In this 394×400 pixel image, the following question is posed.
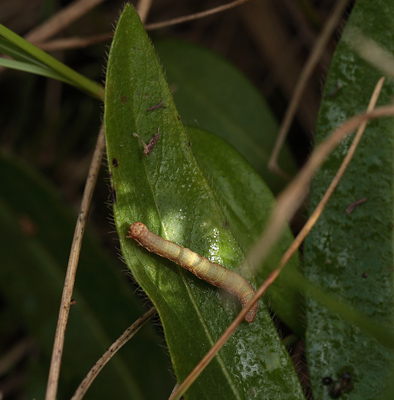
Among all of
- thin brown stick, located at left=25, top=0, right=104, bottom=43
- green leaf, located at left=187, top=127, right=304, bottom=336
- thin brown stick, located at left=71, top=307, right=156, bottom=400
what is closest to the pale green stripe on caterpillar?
green leaf, located at left=187, top=127, right=304, bottom=336

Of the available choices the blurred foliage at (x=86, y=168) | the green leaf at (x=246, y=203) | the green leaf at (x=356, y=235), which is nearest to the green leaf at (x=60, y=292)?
the blurred foliage at (x=86, y=168)

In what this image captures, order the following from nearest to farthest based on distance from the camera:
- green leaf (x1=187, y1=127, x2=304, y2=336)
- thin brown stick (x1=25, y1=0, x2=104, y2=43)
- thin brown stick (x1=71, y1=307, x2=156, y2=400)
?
1. thin brown stick (x1=71, y1=307, x2=156, y2=400)
2. green leaf (x1=187, y1=127, x2=304, y2=336)
3. thin brown stick (x1=25, y1=0, x2=104, y2=43)

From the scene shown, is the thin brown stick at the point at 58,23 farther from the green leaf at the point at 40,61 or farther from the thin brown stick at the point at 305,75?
the thin brown stick at the point at 305,75

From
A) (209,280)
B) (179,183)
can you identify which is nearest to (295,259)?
(209,280)

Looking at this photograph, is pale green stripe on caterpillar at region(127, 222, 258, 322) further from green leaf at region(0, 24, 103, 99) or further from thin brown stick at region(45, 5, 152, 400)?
green leaf at region(0, 24, 103, 99)

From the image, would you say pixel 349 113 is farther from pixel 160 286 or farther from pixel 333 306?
pixel 160 286
